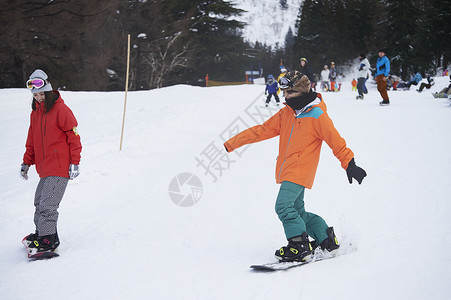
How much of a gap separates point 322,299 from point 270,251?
1.15m

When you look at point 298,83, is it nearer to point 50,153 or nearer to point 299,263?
point 299,263

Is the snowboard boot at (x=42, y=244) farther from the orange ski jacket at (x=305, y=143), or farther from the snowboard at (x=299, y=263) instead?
the orange ski jacket at (x=305, y=143)

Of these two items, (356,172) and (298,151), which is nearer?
(356,172)

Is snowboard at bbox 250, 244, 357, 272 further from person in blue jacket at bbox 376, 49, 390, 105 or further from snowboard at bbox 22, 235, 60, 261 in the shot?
person in blue jacket at bbox 376, 49, 390, 105

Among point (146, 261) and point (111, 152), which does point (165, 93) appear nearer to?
point (111, 152)

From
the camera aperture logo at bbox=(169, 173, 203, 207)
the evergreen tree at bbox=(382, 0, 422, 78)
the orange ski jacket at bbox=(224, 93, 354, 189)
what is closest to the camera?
the orange ski jacket at bbox=(224, 93, 354, 189)

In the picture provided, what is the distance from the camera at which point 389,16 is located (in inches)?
1516

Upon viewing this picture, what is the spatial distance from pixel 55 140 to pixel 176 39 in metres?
33.1

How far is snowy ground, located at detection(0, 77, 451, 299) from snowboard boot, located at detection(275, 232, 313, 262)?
168 mm

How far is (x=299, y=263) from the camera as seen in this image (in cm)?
354

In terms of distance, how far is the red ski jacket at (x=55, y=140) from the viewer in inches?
160

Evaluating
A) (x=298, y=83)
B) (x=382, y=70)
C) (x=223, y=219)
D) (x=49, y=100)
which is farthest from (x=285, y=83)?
(x=382, y=70)

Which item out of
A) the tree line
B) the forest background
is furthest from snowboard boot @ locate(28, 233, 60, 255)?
the tree line

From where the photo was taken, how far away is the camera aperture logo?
601 centimetres
